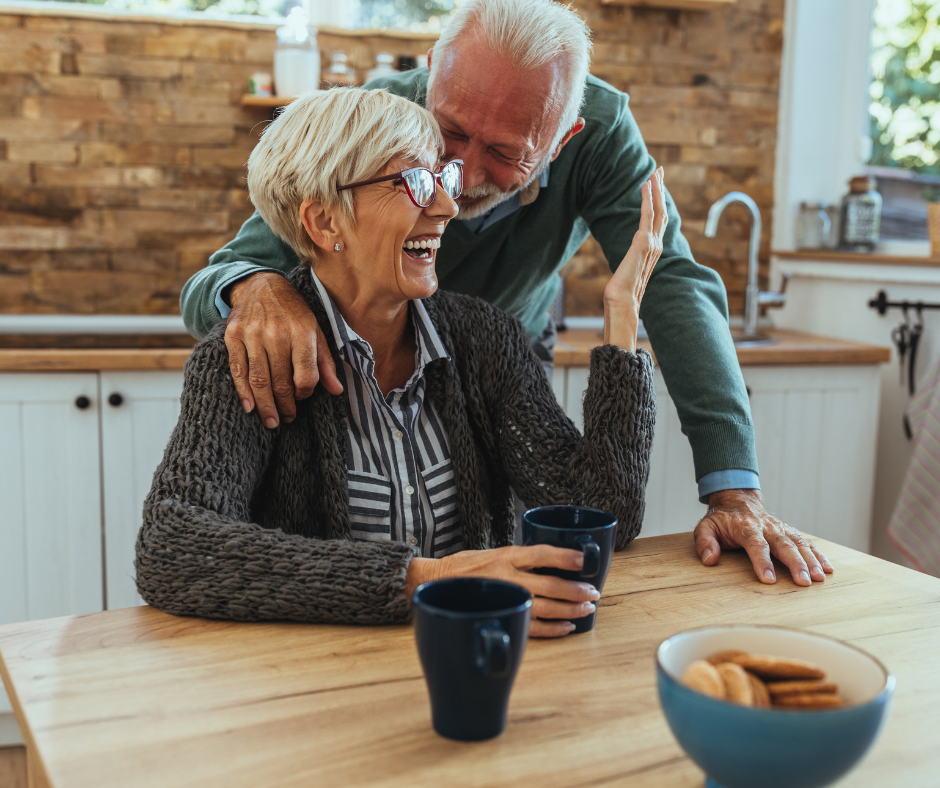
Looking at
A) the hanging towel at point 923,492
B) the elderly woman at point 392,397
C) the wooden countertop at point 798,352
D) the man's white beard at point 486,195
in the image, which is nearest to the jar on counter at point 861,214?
the wooden countertop at point 798,352

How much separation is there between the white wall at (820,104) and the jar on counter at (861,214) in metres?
0.15

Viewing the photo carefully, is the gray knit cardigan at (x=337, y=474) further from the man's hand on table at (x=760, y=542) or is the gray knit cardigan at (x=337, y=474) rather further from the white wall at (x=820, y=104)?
the white wall at (x=820, y=104)

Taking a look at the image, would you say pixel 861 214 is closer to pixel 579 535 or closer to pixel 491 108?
pixel 491 108

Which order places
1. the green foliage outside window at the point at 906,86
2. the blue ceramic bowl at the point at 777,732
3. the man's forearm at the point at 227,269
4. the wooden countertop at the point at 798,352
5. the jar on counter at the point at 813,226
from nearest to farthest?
the blue ceramic bowl at the point at 777,732
the man's forearm at the point at 227,269
the wooden countertop at the point at 798,352
the green foliage outside window at the point at 906,86
the jar on counter at the point at 813,226

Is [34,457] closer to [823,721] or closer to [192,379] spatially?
[192,379]

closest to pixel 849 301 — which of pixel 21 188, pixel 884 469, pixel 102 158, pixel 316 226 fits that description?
pixel 884 469

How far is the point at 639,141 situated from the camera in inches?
71.3

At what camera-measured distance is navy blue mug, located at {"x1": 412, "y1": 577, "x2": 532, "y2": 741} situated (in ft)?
2.26

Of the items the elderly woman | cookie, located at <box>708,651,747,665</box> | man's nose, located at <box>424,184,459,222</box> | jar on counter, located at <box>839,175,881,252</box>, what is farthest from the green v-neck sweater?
jar on counter, located at <box>839,175,881,252</box>

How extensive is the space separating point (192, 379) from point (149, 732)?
54cm

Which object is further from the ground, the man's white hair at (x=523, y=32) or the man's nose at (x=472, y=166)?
the man's white hair at (x=523, y=32)

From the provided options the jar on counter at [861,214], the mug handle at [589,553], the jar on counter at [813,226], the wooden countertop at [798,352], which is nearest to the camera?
the mug handle at [589,553]

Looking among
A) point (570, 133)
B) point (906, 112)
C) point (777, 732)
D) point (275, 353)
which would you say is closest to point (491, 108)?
point (570, 133)

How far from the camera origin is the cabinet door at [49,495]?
229 cm
